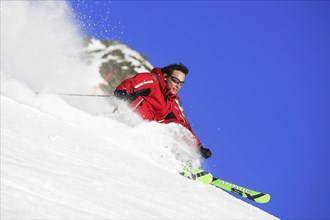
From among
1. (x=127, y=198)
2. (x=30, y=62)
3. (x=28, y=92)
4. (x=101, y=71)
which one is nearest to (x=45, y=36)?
(x=30, y=62)

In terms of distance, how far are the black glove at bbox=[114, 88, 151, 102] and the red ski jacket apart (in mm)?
56

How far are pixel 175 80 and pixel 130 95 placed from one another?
0.93 m

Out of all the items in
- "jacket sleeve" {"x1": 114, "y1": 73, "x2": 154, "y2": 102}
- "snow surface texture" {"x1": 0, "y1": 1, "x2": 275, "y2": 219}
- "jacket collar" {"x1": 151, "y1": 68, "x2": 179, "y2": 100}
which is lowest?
"snow surface texture" {"x1": 0, "y1": 1, "x2": 275, "y2": 219}

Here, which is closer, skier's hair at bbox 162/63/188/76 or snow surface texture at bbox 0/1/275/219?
snow surface texture at bbox 0/1/275/219

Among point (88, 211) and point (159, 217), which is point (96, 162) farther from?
point (88, 211)

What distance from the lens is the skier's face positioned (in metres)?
8.98

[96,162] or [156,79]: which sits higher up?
[156,79]

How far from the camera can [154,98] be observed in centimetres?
937

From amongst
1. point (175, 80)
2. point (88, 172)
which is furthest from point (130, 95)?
point (88, 172)

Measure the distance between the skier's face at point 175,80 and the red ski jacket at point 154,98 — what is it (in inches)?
4.4

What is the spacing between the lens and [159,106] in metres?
9.54

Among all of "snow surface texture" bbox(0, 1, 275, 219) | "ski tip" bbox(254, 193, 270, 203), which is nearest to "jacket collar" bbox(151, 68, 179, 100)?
"snow surface texture" bbox(0, 1, 275, 219)

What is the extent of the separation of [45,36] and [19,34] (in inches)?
86.6

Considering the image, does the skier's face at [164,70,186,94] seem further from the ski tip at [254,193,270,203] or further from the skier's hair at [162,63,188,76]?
the ski tip at [254,193,270,203]
